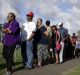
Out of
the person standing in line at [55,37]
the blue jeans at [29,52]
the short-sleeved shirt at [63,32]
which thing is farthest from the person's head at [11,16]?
the short-sleeved shirt at [63,32]

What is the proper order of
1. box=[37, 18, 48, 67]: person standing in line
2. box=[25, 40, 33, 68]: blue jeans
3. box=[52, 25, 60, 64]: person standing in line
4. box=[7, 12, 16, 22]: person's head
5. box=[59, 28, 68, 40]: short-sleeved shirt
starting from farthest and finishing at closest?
box=[59, 28, 68, 40]: short-sleeved shirt → box=[52, 25, 60, 64]: person standing in line → box=[37, 18, 48, 67]: person standing in line → box=[25, 40, 33, 68]: blue jeans → box=[7, 12, 16, 22]: person's head

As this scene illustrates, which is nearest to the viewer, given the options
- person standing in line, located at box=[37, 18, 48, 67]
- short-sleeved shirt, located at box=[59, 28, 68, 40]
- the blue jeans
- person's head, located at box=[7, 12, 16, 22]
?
person's head, located at box=[7, 12, 16, 22]

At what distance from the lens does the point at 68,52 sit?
75.6ft

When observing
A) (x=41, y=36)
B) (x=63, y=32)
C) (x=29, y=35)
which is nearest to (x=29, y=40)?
(x=29, y=35)

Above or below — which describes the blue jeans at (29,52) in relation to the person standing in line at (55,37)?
below

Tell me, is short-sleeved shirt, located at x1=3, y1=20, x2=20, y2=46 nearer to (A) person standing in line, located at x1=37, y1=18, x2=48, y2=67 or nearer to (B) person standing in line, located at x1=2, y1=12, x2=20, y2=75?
(B) person standing in line, located at x1=2, y1=12, x2=20, y2=75

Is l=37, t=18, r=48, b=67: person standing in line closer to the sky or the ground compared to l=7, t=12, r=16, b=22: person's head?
closer to the ground

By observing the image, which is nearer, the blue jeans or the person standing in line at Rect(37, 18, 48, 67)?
the blue jeans

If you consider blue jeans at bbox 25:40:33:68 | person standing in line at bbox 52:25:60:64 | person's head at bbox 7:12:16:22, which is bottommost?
blue jeans at bbox 25:40:33:68

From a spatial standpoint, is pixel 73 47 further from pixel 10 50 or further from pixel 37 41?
pixel 10 50

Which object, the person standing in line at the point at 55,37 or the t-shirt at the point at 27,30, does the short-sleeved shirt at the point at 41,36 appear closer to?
the t-shirt at the point at 27,30

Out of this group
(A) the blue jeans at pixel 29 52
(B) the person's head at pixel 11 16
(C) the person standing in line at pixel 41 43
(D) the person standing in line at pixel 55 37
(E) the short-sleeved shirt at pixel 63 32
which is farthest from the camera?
(E) the short-sleeved shirt at pixel 63 32

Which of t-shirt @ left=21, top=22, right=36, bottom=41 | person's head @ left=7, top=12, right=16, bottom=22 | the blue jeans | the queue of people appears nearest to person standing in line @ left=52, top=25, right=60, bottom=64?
the queue of people

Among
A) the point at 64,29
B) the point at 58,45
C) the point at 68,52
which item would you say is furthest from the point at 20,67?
the point at 68,52
